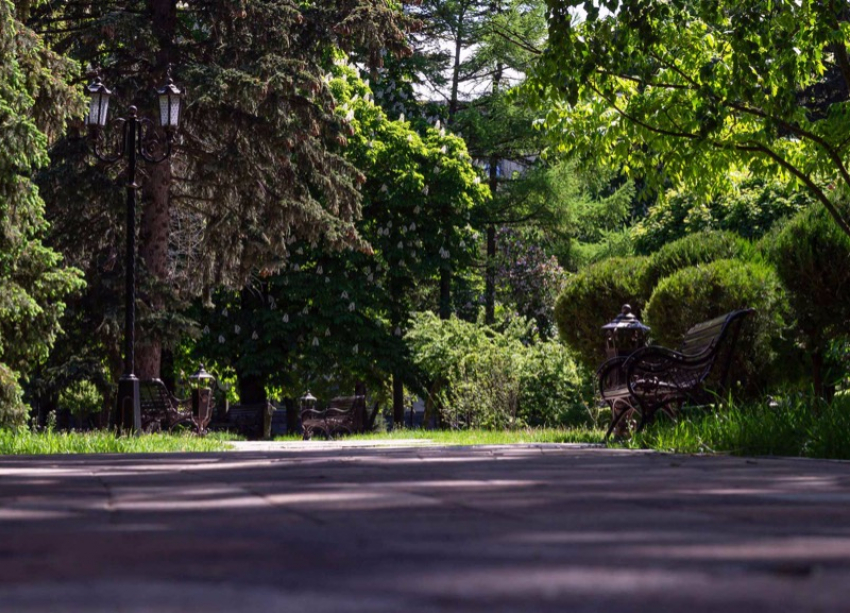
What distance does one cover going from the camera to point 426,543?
2666mm

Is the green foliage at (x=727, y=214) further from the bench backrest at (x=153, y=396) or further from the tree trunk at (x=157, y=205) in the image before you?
the bench backrest at (x=153, y=396)

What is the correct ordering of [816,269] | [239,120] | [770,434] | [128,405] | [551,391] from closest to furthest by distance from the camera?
[770,434]
[816,269]
[128,405]
[239,120]
[551,391]

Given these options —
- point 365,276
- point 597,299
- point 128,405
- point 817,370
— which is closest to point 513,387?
point 597,299

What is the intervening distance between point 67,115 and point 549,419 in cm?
1005

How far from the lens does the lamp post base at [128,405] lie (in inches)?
628

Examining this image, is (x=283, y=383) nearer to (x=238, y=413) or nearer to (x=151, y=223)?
(x=238, y=413)

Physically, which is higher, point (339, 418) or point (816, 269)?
point (816, 269)

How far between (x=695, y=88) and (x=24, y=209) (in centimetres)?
881

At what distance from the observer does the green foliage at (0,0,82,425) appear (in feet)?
49.8

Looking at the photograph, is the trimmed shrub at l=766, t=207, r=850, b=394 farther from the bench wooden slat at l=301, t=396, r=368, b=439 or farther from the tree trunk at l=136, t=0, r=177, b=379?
the bench wooden slat at l=301, t=396, r=368, b=439

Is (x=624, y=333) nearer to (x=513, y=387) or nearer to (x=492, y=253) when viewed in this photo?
(x=513, y=387)

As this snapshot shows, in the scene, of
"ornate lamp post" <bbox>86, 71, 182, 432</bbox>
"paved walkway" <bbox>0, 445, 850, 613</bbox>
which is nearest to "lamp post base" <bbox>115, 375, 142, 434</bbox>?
"ornate lamp post" <bbox>86, 71, 182, 432</bbox>

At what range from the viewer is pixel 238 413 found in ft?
85.5

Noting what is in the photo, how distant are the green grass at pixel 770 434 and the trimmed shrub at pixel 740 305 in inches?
196
